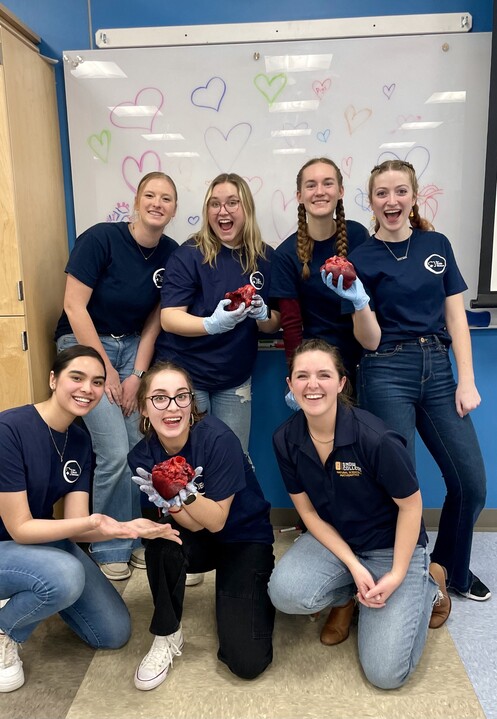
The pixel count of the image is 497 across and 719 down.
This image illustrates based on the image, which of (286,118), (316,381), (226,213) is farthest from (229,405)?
(286,118)

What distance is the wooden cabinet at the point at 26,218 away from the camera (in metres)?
2.28

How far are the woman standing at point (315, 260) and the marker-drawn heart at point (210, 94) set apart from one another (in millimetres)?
630

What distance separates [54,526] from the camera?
1.74 metres

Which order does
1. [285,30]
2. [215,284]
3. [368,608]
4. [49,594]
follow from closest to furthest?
[49,594]
[368,608]
[215,284]
[285,30]

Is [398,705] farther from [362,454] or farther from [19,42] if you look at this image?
[19,42]

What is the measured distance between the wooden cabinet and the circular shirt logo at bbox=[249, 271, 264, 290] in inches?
38.4

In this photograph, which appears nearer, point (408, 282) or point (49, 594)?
point (49, 594)

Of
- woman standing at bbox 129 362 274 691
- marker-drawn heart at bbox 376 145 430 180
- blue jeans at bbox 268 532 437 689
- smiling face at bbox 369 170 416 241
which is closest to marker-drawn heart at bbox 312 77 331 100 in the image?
marker-drawn heart at bbox 376 145 430 180

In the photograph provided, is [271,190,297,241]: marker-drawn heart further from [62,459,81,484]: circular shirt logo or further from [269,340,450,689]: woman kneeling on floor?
[62,459,81,484]: circular shirt logo

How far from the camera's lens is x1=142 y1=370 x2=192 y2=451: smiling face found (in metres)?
1.79

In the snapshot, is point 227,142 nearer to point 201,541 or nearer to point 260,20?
point 260,20

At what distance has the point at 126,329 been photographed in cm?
245

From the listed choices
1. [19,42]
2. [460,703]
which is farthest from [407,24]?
[460,703]

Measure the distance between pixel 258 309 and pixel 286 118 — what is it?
3.37 feet
